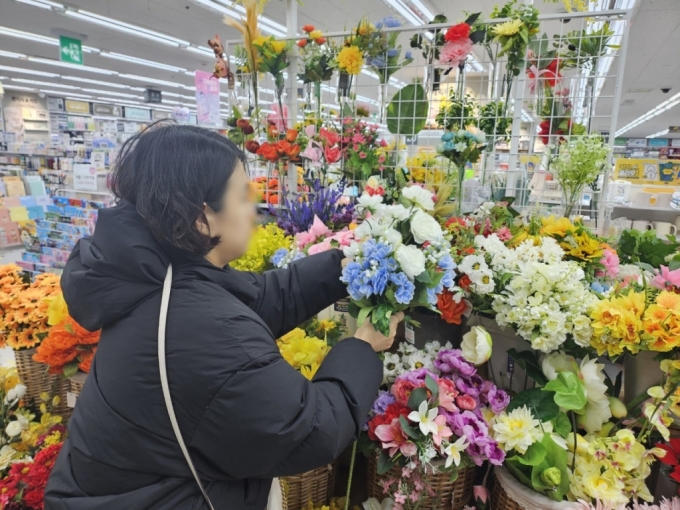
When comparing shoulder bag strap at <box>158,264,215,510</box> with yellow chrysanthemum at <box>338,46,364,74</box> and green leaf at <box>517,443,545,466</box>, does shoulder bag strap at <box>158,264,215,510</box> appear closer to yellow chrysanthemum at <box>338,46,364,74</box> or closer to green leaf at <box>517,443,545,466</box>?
green leaf at <box>517,443,545,466</box>

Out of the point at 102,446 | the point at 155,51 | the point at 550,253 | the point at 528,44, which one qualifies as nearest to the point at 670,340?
the point at 550,253

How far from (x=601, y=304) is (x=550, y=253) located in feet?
0.58

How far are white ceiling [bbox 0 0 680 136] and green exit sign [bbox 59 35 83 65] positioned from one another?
0.12 metres

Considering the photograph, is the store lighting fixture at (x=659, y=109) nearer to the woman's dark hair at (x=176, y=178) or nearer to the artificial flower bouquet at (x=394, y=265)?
the artificial flower bouquet at (x=394, y=265)

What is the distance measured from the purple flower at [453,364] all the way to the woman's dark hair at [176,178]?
0.62m

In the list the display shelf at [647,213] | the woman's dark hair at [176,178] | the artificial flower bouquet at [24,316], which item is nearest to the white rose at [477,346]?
the woman's dark hair at [176,178]

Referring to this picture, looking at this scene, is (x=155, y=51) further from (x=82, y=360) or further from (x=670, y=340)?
(x=670, y=340)

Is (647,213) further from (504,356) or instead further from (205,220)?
(205,220)

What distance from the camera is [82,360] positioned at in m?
1.44

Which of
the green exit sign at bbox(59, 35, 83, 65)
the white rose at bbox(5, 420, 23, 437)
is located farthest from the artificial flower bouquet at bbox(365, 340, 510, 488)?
the green exit sign at bbox(59, 35, 83, 65)

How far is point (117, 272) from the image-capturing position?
30.3 inches

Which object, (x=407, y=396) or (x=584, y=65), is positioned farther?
(x=584, y=65)

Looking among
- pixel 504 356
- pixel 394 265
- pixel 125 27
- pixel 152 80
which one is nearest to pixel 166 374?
pixel 394 265

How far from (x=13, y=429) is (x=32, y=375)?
0.76 ft
